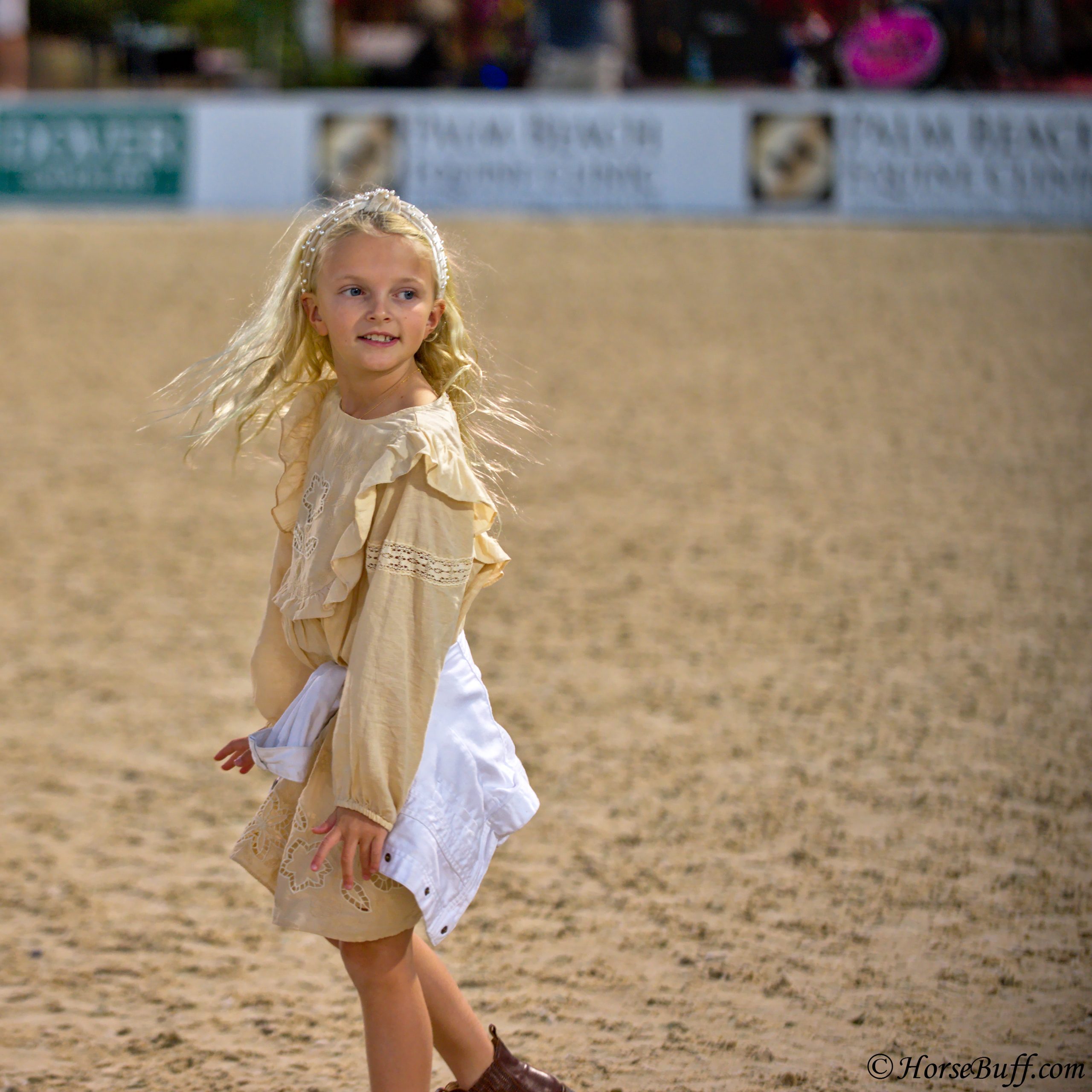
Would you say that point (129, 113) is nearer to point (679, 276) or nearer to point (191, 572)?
point (679, 276)

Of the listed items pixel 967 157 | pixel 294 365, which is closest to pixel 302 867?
pixel 294 365

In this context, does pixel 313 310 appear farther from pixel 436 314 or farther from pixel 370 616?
pixel 370 616

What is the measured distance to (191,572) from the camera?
5777 mm

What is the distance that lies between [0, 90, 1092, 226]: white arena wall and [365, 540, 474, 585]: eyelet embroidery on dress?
12682 millimetres

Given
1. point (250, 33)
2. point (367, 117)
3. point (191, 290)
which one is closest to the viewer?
point (191, 290)

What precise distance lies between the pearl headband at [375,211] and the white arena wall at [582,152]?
487 inches

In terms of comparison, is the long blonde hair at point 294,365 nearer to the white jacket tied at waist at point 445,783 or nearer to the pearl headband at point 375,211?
the pearl headband at point 375,211

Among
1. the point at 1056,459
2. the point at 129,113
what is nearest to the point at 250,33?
the point at 129,113

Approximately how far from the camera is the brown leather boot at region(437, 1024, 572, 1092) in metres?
2.17

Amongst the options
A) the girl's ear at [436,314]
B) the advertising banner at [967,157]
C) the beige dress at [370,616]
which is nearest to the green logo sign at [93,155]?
the advertising banner at [967,157]

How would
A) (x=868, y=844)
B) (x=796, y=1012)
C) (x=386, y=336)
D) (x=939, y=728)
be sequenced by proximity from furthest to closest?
(x=939, y=728) < (x=868, y=844) < (x=796, y=1012) < (x=386, y=336)

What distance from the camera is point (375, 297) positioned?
6.37 ft

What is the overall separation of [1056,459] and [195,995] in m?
5.95

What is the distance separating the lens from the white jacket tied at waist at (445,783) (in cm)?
186
